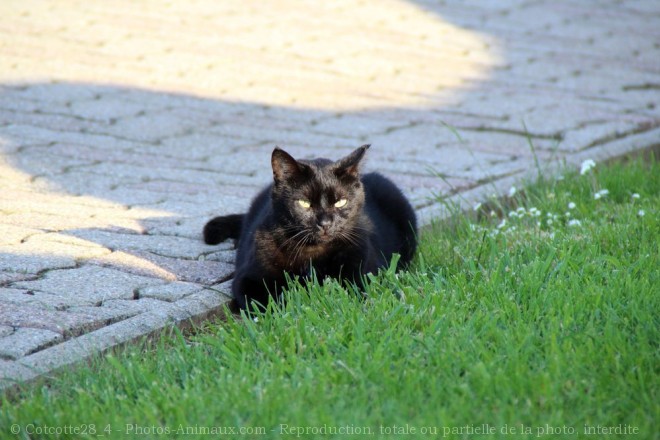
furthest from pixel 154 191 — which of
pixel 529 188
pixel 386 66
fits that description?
pixel 386 66

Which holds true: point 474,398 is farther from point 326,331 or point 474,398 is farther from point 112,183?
point 112,183

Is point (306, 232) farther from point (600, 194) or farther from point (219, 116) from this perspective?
point (219, 116)

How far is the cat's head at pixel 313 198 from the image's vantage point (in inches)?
139

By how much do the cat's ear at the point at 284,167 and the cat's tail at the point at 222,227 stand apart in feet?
1.83

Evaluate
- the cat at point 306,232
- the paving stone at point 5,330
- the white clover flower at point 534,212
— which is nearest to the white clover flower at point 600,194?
the white clover flower at point 534,212

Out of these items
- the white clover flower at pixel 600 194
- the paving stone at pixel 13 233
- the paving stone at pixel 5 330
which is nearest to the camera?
the paving stone at pixel 5 330

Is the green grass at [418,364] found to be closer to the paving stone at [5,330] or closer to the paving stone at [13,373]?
the paving stone at [13,373]

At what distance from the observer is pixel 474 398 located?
100 inches

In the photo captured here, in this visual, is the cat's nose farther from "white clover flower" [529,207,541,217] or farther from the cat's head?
"white clover flower" [529,207,541,217]

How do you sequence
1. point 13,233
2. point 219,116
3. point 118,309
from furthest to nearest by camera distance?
point 219,116 < point 13,233 < point 118,309

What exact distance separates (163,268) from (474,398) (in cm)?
159

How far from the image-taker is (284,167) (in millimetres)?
3539

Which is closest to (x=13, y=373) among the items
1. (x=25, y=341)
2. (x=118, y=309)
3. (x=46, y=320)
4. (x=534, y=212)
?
(x=25, y=341)

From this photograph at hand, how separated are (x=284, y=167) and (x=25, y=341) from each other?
1.14 meters
